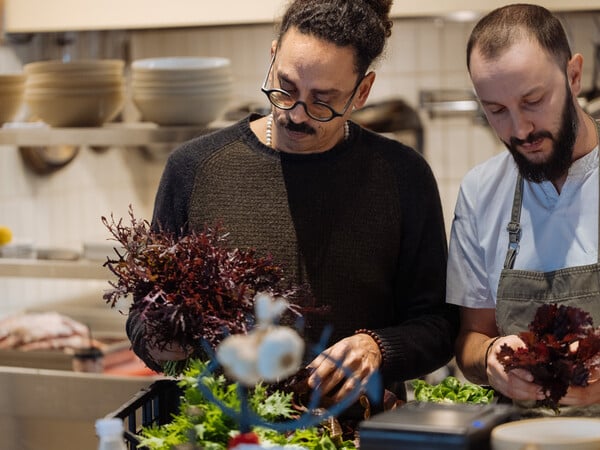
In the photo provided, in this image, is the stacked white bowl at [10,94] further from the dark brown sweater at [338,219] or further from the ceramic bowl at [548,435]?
the ceramic bowl at [548,435]

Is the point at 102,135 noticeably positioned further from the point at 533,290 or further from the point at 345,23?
the point at 533,290

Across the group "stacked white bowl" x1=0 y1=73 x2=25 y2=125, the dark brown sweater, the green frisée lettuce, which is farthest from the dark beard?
"stacked white bowl" x1=0 y1=73 x2=25 y2=125

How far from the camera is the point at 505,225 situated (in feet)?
6.91

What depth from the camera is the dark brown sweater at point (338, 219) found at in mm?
2170

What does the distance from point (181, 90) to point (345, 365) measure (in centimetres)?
143

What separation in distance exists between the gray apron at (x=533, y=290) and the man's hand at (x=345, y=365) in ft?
0.89

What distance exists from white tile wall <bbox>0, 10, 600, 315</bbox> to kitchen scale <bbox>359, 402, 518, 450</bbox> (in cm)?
311

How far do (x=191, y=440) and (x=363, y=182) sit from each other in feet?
Result: 2.70

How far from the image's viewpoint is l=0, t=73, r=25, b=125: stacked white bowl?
333 centimetres

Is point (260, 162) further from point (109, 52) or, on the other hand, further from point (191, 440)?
point (109, 52)

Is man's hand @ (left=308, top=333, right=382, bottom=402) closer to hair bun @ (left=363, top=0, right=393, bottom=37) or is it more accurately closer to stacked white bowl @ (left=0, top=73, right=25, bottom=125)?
hair bun @ (left=363, top=0, right=393, bottom=37)

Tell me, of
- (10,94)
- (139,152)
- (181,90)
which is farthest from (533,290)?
(139,152)

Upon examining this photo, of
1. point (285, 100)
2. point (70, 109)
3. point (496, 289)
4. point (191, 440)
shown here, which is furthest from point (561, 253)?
point (70, 109)

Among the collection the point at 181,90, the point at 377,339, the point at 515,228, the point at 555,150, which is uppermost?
the point at 181,90
